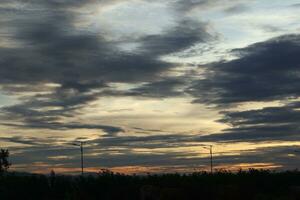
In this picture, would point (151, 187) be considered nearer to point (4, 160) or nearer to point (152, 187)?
point (152, 187)

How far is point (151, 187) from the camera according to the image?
152ft

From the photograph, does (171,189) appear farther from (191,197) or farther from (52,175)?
(52,175)

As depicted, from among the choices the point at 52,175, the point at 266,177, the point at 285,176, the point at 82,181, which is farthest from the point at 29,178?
the point at 285,176

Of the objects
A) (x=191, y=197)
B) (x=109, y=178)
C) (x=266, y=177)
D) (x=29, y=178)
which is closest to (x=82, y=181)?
(x=109, y=178)

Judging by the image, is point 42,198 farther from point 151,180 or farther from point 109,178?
Result: point 151,180

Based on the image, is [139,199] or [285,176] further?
[285,176]

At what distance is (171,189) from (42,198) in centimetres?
1553

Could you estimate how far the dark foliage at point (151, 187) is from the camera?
4494cm

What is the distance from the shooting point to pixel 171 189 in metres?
44.0

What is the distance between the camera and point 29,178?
56938 millimetres

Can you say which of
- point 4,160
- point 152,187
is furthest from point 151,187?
point 4,160

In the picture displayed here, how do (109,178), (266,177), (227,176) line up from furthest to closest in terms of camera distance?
(266,177)
(227,176)
(109,178)

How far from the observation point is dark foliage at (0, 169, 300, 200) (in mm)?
44938

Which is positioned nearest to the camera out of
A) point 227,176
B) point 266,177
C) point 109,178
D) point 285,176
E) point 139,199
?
point 139,199
